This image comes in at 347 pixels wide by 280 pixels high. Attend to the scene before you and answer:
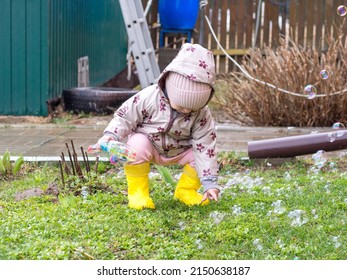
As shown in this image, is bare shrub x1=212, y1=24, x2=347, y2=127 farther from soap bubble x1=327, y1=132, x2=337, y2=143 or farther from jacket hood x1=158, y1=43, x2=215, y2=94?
jacket hood x1=158, y1=43, x2=215, y2=94

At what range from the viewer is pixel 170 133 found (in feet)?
13.4

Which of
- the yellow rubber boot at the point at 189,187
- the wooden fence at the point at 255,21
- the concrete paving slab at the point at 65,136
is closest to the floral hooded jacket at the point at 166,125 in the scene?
the yellow rubber boot at the point at 189,187

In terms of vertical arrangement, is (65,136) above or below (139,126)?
below

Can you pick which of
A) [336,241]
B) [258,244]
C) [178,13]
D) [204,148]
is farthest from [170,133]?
[178,13]

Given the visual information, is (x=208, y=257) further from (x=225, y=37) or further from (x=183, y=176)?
(x=225, y=37)

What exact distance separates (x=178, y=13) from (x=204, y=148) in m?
8.11

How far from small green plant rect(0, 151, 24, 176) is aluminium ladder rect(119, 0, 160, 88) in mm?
3870

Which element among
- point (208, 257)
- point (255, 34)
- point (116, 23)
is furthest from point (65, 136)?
point (255, 34)

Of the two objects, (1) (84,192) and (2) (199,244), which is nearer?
(2) (199,244)

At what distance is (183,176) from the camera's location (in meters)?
4.26

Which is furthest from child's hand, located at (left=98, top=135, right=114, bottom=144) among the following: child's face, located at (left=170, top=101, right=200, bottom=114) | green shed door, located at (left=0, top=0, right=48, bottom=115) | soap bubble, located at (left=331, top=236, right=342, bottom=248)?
green shed door, located at (left=0, top=0, right=48, bottom=115)

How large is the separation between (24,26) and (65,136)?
178 cm

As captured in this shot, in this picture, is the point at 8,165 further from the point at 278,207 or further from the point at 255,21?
the point at 255,21

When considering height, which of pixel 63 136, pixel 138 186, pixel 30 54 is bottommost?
pixel 63 136
